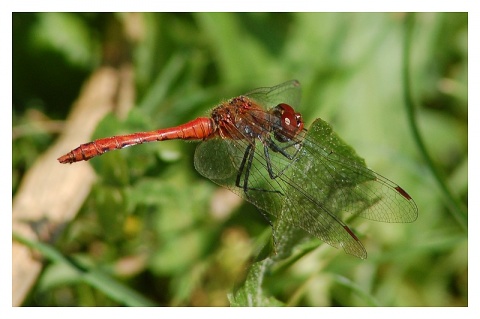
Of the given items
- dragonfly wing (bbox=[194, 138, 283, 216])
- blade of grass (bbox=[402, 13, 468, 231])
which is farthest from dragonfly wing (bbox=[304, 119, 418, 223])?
blade of grass (bbox=[402, 13, 468, 231])

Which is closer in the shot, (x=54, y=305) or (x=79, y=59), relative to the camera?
(x=54, y=305)

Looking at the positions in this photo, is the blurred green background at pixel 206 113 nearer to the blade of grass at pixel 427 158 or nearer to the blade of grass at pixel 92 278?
the blade of grass at pixel 427 158

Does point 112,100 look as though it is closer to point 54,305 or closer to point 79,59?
point 79,59

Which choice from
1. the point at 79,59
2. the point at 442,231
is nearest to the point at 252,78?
the point at 79,59

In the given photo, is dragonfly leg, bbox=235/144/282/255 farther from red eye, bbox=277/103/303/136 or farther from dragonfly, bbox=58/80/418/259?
red eye, bbox=277/103/303/136

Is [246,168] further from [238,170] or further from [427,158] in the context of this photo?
[427,158]

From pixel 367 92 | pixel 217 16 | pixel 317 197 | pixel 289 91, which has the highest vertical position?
pixel 217 16

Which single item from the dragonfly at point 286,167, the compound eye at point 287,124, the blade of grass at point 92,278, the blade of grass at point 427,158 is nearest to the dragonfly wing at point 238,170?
the dragonfly at point 286,167

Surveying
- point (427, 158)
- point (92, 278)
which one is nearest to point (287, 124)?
point (427, 158)
